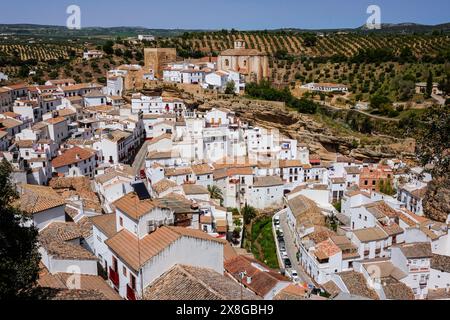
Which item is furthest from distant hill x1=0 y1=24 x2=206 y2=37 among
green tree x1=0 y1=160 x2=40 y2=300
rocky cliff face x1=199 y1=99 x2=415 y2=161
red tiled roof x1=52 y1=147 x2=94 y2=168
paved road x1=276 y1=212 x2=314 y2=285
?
paved road x1=276 y1=212 x2=314 y2=285

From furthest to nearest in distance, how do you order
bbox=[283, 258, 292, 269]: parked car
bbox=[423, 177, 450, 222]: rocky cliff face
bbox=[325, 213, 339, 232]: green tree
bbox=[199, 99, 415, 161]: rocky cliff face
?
bbox=[199, 99, 415, 161]: rocky cliff face < bbox=[325, 213, 339, 232]: green tree < bbox=[423, 177, 450, 222]: rocky cliff face < bbox=[283, 258, 292, 269]: parked car

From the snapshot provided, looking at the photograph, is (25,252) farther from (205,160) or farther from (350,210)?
(205,160)

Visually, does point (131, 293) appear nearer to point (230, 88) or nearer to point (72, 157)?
point (72, 157)

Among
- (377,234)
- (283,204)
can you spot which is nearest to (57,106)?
(283,204)

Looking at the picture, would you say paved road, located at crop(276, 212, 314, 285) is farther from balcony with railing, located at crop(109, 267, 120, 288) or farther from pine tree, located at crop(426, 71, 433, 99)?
pine tree, located at crop(426, 71, 433, 99)

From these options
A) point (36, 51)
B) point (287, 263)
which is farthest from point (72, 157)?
point (36, 51)

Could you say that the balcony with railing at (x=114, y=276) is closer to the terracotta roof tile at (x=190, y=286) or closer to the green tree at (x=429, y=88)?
the terracotta roof tile at (x=190, y=286)

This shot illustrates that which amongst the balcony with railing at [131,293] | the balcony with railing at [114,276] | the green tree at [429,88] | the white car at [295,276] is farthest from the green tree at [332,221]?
the green tree at [429,88]
